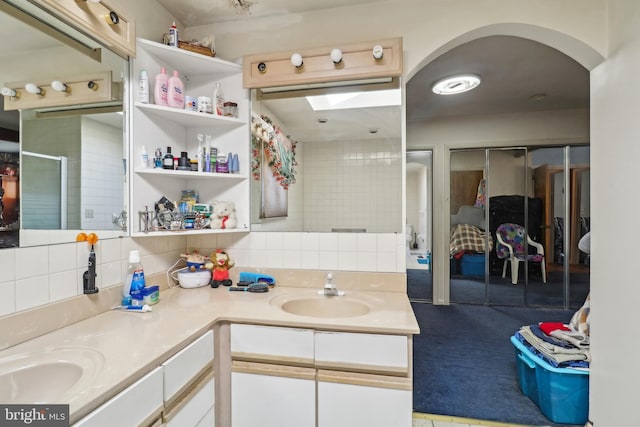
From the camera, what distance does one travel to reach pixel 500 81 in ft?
8.75

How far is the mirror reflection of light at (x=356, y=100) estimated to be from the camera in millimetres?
1645

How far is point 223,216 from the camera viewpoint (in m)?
1.73

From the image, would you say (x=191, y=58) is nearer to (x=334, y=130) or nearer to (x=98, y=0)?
(x=98, y=0)

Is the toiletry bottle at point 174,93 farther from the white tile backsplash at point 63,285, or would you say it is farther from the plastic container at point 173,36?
the white tile backsplash at point 63,285

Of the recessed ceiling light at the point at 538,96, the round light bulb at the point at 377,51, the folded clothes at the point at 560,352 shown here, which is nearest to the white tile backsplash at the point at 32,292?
the round light bulb at the point at 377,51

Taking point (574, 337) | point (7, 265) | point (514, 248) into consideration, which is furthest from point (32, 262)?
point (514, 248)

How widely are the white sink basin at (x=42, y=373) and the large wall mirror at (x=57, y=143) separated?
1.32 ft

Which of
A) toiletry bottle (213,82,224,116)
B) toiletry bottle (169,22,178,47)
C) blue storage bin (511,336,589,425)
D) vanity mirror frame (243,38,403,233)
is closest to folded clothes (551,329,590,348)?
blue storage bin (511,336,589,425)

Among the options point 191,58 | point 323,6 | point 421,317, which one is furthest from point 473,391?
point 191,58

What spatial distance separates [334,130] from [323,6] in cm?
69

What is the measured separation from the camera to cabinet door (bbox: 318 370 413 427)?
3.67ft

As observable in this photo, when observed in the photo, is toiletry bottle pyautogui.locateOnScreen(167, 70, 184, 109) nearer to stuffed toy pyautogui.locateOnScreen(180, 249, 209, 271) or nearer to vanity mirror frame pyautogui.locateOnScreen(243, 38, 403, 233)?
vanity mirror frame pyautogui.locateOnScreen(243, 38, 403, 233)

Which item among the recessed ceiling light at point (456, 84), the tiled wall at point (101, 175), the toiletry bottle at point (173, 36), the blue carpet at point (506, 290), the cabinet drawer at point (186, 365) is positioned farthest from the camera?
the blue carpet at point (506, 290)

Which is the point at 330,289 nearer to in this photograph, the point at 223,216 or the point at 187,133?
the point at 223,216
